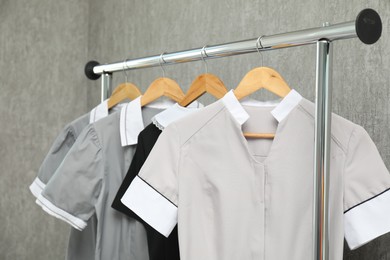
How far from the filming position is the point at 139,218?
61.6 inches

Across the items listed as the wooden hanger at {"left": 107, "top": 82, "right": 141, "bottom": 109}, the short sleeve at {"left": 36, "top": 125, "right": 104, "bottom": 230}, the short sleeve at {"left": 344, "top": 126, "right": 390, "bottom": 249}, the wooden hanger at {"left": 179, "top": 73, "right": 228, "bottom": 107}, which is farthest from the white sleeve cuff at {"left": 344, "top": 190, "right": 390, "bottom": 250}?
the wooden hanger at {"left": 107, "top": 82, "right": 141, "bottom": 109}

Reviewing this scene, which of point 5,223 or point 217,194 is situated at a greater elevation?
point 217,194

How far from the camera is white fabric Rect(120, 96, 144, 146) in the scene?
1.73m

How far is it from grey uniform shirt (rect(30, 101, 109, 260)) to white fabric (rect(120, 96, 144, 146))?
23 centimetres

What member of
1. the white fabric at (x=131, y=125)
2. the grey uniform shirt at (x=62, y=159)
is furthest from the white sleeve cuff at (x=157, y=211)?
the grey uniform shirt at (x=62, y=159)

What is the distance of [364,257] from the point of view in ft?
5.78

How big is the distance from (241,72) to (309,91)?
0.42m

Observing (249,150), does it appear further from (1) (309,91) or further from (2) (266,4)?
(2) (266,4)

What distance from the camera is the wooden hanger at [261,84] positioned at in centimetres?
142

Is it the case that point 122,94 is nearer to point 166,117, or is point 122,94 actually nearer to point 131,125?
point 131,125

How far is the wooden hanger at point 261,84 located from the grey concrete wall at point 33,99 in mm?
2256

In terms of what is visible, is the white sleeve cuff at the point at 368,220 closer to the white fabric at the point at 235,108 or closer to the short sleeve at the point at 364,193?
Answer: the short sleeve at the point at 364,193

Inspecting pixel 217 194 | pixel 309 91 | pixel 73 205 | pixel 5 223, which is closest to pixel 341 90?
pixel 309 91

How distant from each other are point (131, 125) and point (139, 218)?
32cm
